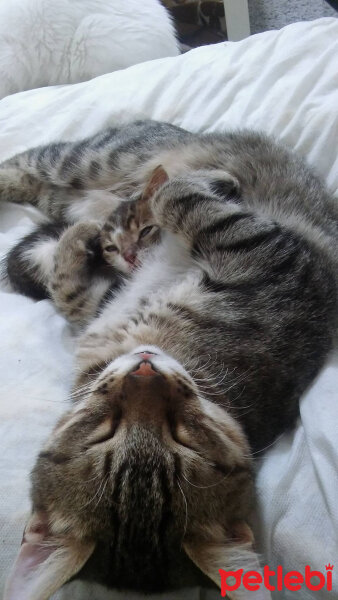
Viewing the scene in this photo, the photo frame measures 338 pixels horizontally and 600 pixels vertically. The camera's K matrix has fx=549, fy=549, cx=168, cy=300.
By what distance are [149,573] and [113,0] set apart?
221 centimetres

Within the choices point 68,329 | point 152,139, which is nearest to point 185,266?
point 68,329

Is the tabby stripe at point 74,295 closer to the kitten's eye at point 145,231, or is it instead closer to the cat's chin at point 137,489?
the kitten's eye at point 145,231

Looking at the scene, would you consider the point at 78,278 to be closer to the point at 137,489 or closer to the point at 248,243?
the point at 248,243

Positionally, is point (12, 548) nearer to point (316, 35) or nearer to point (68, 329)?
point (68, 329)

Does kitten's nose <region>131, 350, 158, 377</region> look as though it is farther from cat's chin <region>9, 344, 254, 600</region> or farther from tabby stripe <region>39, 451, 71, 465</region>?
tabby stripe <region>39, 451, 71, 465</region>

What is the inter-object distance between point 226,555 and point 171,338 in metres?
0.45

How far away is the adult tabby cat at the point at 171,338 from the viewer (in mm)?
844

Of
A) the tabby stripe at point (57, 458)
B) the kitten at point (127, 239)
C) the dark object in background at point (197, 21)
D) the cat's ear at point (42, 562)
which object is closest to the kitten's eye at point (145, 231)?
the kitten at point (127, 239)

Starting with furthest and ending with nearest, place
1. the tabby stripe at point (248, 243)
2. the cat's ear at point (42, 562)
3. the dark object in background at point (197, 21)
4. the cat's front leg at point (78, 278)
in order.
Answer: the dark object in background at point (197, 21) → the cat's front leg at point (78, 278) → the tabby stripe at point (248, 243) → the cat's ear at point (42, 562)

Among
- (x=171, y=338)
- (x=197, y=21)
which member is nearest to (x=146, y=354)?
(x=171, y=338)

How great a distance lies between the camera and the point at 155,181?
1465 millimetres

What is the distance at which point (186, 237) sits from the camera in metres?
1.28

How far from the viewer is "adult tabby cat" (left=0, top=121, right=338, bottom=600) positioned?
2.77 feet

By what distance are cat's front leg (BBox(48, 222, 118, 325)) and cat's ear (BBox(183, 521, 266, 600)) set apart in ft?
2.14
